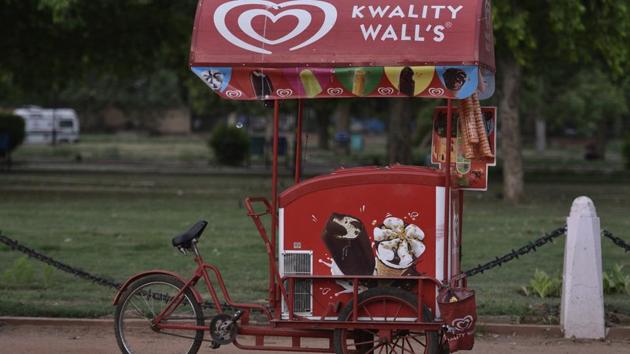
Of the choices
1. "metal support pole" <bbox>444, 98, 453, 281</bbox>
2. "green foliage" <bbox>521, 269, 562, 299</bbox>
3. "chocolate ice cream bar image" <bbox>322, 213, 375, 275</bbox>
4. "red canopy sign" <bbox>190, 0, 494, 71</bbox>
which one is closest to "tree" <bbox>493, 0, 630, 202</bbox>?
"green foliage" <bbox>521, 269, 562, 299</bbox>

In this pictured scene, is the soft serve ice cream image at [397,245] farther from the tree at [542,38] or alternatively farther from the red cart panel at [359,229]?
the tree at [542,38]

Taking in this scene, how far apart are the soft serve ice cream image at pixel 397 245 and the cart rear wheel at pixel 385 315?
6.4 inches

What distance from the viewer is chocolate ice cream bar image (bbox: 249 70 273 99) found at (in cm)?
829

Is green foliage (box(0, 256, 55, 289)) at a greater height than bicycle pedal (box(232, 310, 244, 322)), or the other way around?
bicycle pedal (box(232, 310, 244, 322))

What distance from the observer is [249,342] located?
412 inches

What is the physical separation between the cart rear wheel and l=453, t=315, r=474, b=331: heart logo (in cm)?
16

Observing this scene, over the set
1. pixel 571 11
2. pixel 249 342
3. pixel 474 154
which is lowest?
pixel 249 342

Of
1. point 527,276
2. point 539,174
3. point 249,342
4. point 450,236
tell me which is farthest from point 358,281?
point 539,174

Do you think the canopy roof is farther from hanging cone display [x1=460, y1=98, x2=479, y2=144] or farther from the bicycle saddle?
the bicycle saddle

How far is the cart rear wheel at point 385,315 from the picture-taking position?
816 centimetres

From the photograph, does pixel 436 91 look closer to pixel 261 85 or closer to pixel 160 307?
pixel 261 85

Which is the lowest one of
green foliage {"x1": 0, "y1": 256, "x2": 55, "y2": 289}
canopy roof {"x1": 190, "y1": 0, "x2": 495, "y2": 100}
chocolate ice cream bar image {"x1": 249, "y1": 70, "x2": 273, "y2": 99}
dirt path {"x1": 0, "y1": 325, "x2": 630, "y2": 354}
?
dirt path {"x1": 0, "y1": 325, "x2": 630, "y2": 354}

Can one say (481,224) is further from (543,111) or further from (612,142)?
(612,142)

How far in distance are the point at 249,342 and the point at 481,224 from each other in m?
10.5
